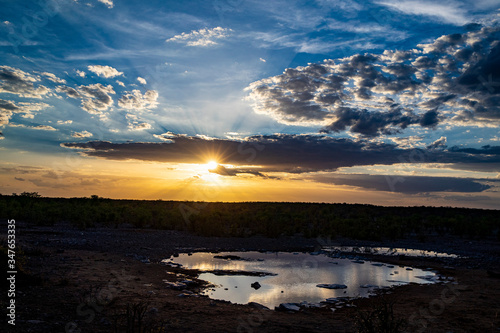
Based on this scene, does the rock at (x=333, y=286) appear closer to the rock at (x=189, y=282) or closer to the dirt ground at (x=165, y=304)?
the dirt ground at (x=165, y=304)

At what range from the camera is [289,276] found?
1444cm

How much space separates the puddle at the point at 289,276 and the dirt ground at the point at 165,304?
0.99 m

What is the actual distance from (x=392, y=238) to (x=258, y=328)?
977 inches

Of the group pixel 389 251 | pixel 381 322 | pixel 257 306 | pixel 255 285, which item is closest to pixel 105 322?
pixel 257 306

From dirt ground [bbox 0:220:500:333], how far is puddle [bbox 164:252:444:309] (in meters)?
0.99

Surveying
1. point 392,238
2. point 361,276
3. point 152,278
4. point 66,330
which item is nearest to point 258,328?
point 66,330

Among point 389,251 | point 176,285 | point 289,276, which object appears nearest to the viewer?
point 176,285

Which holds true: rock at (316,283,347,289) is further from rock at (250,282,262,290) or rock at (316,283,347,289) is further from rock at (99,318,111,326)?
rock at (99,318,111,326)

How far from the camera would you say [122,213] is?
39.3 metres

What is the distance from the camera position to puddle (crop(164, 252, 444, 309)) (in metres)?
11.6

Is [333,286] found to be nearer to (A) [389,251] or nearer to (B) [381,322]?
(B) [381,322]

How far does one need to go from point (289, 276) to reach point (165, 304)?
6.36 m

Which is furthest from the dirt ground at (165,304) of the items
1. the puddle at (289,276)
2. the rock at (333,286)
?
the rock at (333,286)

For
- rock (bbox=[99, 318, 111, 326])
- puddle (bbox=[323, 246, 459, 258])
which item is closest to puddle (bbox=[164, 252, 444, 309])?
puddle (bbox=[323, 246, 459, 258])
